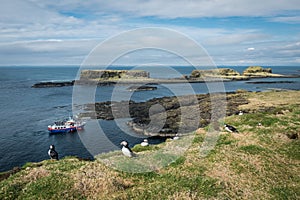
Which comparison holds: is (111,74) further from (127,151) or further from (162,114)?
(127,151)

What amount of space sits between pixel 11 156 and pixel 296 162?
3846cm

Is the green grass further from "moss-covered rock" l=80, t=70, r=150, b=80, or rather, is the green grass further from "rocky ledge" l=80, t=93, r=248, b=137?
"moss-covered rock" l=80, t=70, r=150, b=80

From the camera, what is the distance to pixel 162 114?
6031 cm

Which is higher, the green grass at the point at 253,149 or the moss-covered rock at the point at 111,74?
the moss-covered rock at the point at 111,74

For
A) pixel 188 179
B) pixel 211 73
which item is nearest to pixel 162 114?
pixel 188 179

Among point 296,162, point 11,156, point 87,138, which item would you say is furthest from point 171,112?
point 296,162

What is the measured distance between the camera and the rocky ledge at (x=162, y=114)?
49.4 meters

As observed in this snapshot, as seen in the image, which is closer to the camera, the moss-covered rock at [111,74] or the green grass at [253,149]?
the green grass at [253,149]

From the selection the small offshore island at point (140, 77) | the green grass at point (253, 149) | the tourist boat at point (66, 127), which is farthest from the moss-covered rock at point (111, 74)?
the green grass at point (253, 149)

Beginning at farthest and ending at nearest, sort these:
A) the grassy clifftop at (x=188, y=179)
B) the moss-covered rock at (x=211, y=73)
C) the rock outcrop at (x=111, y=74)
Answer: the moss-covered rock at (x=211, y=73) < the rock outcrop at (x=111, y=74) < the grassy clifftop at (x=188, y=179)

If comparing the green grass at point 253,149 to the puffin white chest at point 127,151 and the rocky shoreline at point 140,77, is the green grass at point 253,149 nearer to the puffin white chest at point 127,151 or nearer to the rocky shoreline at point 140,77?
the puffin white chest at point 127,151

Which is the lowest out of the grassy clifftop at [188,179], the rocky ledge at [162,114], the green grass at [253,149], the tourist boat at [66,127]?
the tourist boat at [66,127]

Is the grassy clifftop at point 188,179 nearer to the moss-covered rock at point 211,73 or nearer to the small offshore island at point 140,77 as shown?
the small offshore island at point 140,77

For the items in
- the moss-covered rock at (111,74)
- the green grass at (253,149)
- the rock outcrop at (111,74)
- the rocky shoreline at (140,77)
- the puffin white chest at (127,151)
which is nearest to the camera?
the puffin white chest at (127,151)
